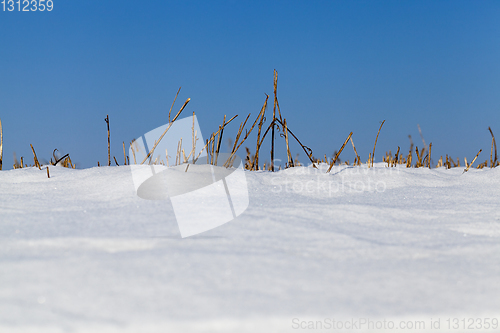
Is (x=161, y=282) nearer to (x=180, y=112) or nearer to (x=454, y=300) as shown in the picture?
(x=454, y=300)

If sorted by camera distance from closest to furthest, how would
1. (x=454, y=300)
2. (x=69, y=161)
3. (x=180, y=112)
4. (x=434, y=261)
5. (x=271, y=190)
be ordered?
(x=454, y=300) → (x=434, y=261) → (x=271, y=190) → (x=180, y=112) → (x=69, y=161)

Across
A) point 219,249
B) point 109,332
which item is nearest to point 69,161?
point 219,249

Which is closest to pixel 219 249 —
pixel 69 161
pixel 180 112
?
pixel 180 112

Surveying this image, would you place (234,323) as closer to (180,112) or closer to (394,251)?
(394,251)

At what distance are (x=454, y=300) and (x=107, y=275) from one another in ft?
2.14

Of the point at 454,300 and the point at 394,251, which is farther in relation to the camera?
the point at 394,251

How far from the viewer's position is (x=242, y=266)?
0.77 metres

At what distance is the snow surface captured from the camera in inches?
24.6

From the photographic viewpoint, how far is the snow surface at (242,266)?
63cm

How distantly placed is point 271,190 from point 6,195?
39.9 inches

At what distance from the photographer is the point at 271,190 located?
1.59 m

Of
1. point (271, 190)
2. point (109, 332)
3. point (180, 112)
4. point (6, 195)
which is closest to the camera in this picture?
point (109, 332)

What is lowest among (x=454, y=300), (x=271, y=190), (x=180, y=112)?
(x=454, y=300)

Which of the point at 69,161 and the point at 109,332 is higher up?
the point at 69,161
